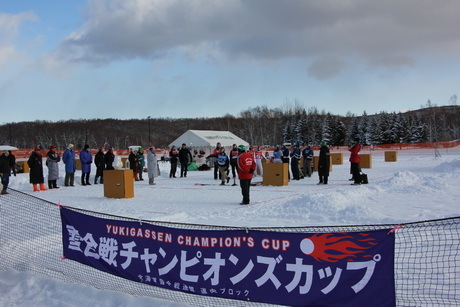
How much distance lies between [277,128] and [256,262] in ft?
324

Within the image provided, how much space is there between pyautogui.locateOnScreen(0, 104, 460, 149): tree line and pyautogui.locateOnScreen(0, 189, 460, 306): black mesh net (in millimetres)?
12158

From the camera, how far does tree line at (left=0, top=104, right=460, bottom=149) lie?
244ft

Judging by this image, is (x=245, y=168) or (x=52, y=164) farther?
(x=52, y=164)

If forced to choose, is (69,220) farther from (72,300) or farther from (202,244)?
(202,244)

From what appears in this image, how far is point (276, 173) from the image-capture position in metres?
15.5

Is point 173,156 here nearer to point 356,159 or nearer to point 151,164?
point 151,164

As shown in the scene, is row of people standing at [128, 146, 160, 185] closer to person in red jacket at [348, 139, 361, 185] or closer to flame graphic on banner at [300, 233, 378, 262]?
person in red jacket at [348, 139, 361, 185]

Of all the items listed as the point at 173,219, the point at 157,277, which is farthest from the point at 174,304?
the point at 173,219

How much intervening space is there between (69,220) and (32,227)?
2896 mm

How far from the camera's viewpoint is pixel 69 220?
17.7 feet

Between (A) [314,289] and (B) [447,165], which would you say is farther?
(B) [447,165]

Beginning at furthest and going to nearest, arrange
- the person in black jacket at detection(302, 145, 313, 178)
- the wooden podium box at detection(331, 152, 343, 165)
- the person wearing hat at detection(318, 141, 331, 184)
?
the wooden podium box at detection(331, 152, 343, 165), the person in black jacket at detection(302, 145, 313, 178), the person wearing hat at detection(318, 141, 331, 184)

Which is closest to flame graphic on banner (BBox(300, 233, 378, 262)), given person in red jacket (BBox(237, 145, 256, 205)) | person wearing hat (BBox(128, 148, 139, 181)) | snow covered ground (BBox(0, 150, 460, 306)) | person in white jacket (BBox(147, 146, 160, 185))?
snow covered ground (BBox(0, 150, 460, 306))

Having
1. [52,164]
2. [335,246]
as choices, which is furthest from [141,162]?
[335,246]
